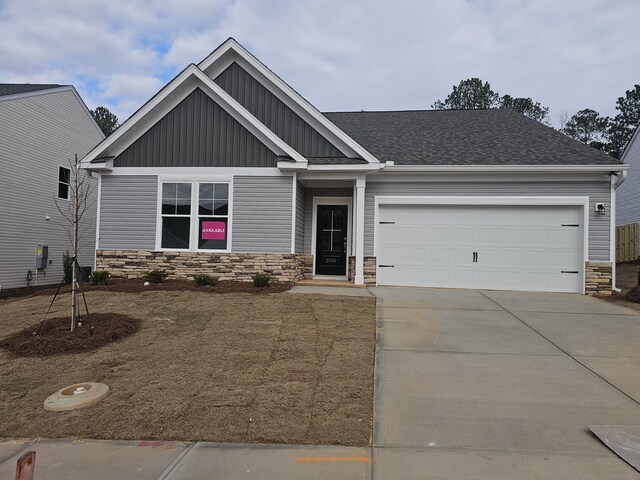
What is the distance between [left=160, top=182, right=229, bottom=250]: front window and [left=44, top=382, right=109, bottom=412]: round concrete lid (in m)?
6.53

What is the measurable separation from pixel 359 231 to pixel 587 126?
39408 mm

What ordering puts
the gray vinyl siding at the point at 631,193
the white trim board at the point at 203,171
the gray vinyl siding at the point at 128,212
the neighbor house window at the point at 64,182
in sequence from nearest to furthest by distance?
the white trim board at the point at 203,171 → the gray vinyl siding at the point at 128,212 → the neighbor house window at the point at 64,182 → the gray vinyl siding at the point at 631,193

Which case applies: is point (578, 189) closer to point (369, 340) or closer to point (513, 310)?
point (513, 310)

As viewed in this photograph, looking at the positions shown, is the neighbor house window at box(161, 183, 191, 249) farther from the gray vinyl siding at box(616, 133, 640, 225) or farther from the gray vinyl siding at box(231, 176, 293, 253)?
the gray vinyl siding at box(616, 133, 640, 225)

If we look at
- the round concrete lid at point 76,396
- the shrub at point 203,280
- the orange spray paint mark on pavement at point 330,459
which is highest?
the shrub at point 203,280

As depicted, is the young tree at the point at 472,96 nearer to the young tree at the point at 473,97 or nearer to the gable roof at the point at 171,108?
the young tree at the point at 473,97

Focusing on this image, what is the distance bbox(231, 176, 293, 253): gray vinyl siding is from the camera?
35.8 feet

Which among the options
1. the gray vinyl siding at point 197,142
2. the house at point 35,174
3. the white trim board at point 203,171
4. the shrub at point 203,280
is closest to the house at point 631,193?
the white trim board at point 203,171

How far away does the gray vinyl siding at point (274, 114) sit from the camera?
11.6m

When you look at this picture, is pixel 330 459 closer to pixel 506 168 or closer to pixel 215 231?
pixel 215 231

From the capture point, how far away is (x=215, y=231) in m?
11.1

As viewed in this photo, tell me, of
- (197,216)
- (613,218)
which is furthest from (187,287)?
(613,218)

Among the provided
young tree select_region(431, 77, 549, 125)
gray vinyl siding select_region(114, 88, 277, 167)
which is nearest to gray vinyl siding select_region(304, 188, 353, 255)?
gray vinyl siding select_region(114, 88, 277, 167)

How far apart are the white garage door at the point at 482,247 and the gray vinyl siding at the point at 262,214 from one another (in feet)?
8.68
